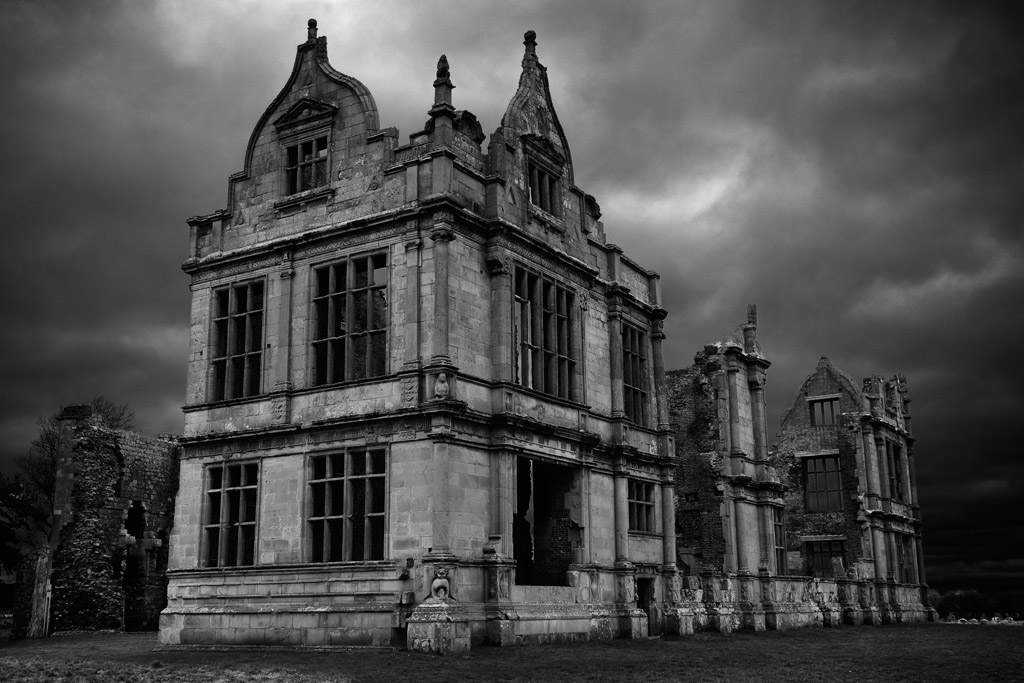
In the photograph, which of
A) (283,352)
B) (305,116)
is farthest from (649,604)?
(305,116)

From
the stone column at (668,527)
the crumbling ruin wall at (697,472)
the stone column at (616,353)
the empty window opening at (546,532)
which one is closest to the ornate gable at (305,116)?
the stone column at (616,353)

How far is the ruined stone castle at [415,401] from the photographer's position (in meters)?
22.9

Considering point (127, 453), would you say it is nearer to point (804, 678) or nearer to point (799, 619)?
point (799, 619)

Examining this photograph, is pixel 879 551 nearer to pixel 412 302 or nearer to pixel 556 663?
pixel 412 302

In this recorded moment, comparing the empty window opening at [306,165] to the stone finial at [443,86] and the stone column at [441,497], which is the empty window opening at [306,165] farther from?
the stone column at [441,497]

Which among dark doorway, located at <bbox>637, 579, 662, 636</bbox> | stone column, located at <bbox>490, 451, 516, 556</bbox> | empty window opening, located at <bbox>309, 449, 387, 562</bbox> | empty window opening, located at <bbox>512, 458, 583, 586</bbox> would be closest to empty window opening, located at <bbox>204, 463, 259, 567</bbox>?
empty window opening, located at <bbox>309, 449, 387, 562</bbox>

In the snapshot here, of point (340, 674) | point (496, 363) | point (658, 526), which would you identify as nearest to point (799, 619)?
point (658, 526)

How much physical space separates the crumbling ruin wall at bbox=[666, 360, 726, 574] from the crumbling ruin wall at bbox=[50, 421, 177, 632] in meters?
18.8

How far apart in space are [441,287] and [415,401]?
2723 mm

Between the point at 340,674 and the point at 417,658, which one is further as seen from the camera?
the point at 417,658

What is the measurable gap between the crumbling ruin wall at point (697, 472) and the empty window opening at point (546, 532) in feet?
29.4

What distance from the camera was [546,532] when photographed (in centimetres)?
2727

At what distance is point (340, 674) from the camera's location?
16.3 metres

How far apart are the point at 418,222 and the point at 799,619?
21.9 metres
